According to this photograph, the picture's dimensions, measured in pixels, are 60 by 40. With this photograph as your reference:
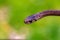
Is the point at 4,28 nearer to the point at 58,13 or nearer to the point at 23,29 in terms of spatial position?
the point at 23,29

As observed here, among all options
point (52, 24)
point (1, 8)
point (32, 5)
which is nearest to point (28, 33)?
point (52, 24)

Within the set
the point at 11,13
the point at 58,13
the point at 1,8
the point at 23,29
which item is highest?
the point at 1,8

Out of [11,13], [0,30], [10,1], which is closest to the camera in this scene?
[0,30]

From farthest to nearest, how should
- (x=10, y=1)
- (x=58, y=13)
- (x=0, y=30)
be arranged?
(x=10, y=1) < (x=0, y=30) < (x=58, y=13)

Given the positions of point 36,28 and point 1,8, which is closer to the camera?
point 36,28

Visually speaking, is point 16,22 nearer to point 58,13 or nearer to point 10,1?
point 10,1

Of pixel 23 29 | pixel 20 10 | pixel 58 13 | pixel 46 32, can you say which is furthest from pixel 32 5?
pixel 58 13

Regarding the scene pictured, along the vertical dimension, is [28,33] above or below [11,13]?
below
